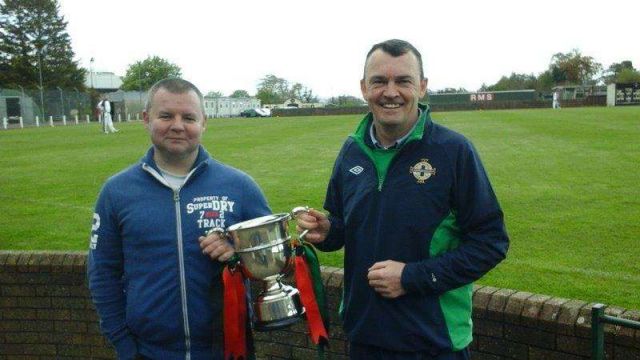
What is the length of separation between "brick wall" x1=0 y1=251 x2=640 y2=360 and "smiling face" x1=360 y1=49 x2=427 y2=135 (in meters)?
1.68

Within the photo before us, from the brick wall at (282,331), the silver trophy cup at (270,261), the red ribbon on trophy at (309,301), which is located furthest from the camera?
the brick wall at (282,331)

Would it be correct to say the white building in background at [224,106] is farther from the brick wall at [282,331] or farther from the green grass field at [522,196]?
the brick wall at [282,331]

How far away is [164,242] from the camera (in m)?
2.88

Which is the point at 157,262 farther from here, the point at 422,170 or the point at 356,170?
the point at 422,170

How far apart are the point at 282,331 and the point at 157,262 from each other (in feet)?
6.77

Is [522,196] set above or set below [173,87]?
below

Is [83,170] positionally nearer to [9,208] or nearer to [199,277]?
[9,208]

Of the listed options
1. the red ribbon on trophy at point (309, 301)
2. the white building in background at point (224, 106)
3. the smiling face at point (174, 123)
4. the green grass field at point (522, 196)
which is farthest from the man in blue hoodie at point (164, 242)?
the white building in background at point (224, 106)

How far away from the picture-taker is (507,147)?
665 inches

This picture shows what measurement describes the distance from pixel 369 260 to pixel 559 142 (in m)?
16.4

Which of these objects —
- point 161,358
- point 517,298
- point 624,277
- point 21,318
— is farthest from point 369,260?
point 21,318

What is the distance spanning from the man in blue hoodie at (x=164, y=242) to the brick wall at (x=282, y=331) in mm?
1697

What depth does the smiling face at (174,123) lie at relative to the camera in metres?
2.87

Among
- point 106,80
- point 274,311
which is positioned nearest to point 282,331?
point 274,311
